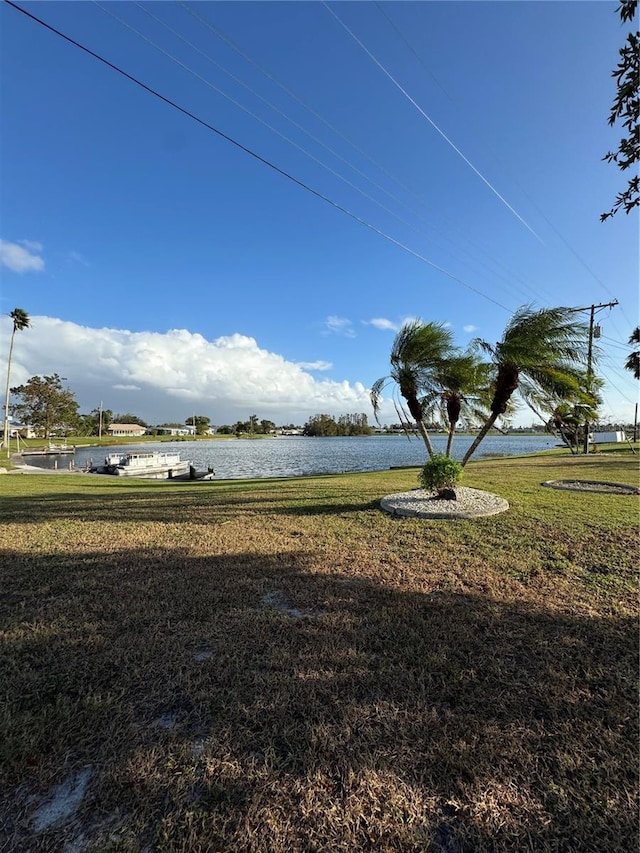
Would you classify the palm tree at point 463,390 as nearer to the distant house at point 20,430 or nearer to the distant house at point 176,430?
the distant house at point 20,430

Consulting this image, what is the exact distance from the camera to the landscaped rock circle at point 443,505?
6.78 m

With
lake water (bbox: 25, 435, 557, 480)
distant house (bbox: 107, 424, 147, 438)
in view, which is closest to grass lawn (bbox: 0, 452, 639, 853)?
lake water (bbox: 25, 435, 557, 480)

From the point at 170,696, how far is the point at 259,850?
1.02 m

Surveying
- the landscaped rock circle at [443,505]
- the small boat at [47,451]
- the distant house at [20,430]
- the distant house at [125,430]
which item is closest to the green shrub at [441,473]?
the landscaped rock circle at [443,505]

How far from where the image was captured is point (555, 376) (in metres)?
8.01

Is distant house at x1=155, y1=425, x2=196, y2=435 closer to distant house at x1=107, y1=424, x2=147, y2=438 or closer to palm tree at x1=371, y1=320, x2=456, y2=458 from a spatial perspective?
distant house at x1=107, y1=424, x2=147, y2=438

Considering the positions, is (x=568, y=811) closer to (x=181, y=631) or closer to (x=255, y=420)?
(x=181, y=631)

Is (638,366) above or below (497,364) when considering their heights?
above

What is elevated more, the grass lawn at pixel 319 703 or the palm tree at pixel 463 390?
the palm tree at pixel 463 390

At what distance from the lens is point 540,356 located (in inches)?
309

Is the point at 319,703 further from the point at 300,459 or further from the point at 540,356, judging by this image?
the point at 300,459

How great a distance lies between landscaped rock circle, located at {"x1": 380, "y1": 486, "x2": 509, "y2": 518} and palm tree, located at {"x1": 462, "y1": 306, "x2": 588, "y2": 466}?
6.57 ft

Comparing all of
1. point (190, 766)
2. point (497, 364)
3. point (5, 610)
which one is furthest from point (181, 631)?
point (497, 364)

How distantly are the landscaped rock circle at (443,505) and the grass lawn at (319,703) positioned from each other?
1.96 metres
